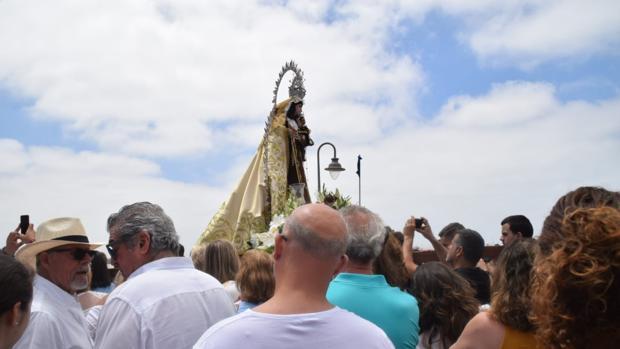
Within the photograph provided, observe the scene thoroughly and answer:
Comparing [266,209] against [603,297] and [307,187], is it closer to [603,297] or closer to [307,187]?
[307,187]

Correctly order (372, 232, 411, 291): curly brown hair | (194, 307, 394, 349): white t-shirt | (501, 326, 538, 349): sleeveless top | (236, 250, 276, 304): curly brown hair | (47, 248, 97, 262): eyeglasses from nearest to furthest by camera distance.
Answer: (194, 307, 394, 349): white t-shirt, (501, 326, 538, 349): sleeveless top, (47, 248, 97, 262): eyeglasses, (372, 232, 411, 291): curly brown hair, (236, 250, 276, 304): curly brown hair

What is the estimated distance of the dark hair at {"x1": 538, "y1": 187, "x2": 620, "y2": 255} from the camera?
2283mm

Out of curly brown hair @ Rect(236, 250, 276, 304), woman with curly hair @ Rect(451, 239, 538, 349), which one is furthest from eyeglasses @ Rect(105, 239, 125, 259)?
woman with curly hair @ Rect(451, 239, 538, 349)

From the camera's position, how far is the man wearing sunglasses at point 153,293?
3.37m

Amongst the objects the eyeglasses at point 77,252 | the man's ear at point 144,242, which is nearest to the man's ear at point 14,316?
the man's ear at point 144,242

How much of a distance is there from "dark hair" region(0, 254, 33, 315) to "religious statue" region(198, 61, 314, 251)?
6798mm

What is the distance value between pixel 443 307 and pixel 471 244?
1.39 m

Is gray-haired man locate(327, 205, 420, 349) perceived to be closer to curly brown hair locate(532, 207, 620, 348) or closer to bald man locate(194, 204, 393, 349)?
bald man locate(194, 204, 393, 349)

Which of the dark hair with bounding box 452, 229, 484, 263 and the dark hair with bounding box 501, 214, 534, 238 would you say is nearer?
the dark hair with bounding box 452, 229, 484, 263

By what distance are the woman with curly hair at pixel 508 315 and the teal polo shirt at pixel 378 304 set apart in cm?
71

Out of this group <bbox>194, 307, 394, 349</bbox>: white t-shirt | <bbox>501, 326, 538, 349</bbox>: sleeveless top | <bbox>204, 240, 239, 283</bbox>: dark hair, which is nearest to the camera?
<bbox>194, 307, 394, 349</bbox>: white t-shirt

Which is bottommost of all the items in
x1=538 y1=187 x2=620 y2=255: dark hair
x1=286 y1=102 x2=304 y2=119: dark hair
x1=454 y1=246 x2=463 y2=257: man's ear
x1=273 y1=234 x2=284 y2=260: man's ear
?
x1=454 y1=246 x2=463 y2=257: man's ear

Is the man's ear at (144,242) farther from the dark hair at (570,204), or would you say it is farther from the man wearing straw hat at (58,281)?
the dark hair at (570,204)

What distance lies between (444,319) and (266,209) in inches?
244
